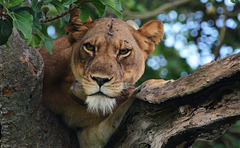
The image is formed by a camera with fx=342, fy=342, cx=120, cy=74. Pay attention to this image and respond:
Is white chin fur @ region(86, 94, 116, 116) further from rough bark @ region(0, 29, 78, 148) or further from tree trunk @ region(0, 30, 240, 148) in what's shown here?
rough bark @ region(0, 29, 78, 148)

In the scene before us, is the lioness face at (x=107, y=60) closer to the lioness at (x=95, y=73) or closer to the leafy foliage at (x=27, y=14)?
the lioness at (x=95, y=73)

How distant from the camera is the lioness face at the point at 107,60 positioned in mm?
3068

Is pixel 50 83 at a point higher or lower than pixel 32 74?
lower

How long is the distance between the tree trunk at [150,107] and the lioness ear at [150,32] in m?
0.95

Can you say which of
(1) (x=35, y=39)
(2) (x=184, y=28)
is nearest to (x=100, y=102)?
(1) (x=35, y=39)

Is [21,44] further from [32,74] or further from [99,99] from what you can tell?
[99,99]

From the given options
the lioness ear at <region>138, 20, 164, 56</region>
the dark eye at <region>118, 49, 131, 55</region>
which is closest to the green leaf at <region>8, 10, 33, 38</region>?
the dark eye at <region>118, 49, 131, 55</region>

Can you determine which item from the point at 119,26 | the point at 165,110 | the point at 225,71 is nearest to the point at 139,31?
the point at 119,26

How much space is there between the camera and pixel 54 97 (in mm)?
3672

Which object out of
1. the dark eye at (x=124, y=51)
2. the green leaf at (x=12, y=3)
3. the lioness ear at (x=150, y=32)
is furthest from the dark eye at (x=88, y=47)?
the green leaf at (x=12, y=3)

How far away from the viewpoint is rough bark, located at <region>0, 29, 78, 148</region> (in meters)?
2.80

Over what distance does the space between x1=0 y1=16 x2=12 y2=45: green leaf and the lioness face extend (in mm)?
877

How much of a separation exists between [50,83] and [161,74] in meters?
3.27

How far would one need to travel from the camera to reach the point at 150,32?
3756 mm
